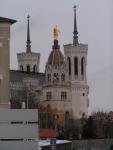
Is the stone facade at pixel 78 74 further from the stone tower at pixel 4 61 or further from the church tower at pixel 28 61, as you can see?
the stone tower at pixel 4 61

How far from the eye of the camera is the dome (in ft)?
479

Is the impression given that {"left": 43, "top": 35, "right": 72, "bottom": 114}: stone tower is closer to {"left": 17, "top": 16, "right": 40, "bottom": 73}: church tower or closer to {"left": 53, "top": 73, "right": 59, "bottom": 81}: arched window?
{"left": 53, "top": 73, "right": 59, "bottom": 81}: arched window

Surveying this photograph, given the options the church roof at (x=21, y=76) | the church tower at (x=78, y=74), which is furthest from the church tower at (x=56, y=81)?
the church roof at (x=21, y=76)

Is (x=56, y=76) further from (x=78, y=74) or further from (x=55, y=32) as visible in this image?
(x=55, y=32)

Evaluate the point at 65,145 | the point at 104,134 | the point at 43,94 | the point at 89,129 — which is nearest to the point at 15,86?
the point at 43,94

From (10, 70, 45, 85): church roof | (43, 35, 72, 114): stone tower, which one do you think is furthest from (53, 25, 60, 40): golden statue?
(10, 70, 45, 85): church roof

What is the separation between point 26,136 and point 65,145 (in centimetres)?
2639

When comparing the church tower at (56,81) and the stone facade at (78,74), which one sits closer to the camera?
the church tower at (56,81)

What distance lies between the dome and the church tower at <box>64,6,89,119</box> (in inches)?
345

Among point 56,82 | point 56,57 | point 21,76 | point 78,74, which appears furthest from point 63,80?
point 21,76

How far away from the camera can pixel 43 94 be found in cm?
14950

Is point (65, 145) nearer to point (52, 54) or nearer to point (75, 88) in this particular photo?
point (52, 54)

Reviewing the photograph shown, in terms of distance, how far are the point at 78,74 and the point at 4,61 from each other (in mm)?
125999

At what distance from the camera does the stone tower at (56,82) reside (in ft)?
481
